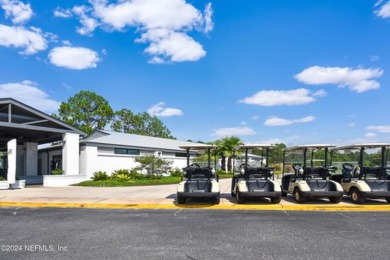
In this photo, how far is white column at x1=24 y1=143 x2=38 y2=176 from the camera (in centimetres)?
2527

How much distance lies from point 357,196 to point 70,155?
55.7 feet

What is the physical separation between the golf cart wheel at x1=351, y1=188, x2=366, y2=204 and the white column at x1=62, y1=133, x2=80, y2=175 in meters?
16.8

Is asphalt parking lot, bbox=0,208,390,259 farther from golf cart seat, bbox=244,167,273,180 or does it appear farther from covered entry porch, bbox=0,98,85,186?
covered entry porch, bbox=0,98,85,186

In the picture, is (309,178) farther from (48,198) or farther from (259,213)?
(48,198)

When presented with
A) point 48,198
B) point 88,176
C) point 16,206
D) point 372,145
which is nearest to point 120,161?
point 88,176

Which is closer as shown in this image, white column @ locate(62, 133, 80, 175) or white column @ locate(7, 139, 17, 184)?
white column @ locate(7, 139, 17, 184)

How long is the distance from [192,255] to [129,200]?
769 centimetres

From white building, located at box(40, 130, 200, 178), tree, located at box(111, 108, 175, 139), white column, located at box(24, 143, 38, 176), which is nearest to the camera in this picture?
white building, located at box(40, 130, 200, 178)

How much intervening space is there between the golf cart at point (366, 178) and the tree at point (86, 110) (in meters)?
38.1

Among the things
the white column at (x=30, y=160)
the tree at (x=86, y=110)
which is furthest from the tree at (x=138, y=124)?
the white column at (x=30, y=160)

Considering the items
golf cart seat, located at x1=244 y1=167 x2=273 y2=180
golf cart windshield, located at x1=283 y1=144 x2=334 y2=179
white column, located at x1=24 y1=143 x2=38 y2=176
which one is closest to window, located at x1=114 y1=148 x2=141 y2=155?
white column, located at x1=24 y1=143 x2=38 y2=176

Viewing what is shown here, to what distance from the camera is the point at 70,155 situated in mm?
21234

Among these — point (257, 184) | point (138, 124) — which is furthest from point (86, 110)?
point (257, 184)

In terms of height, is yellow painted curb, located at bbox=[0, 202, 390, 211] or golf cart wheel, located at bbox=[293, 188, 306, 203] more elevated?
golf cart wheel, located at bbox=[293, 188, 306, 203]
